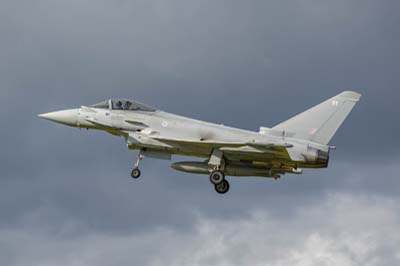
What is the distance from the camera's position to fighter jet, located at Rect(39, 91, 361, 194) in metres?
44.0

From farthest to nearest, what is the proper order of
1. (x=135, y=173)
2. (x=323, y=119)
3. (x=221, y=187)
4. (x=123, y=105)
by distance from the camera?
(x=123, y=105) < (x=323, y=119) < (x=221, y=187) < (x=135, y=173)

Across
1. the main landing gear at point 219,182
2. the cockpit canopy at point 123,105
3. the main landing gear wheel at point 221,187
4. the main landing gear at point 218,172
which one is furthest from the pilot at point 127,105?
the main landing gear wheel at point 221,187

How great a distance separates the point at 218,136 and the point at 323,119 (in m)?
5.20

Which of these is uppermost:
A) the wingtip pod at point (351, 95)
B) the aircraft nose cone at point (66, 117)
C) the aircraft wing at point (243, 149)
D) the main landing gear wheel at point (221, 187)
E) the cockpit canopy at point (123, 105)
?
the wingtip pod at point (351, 95)

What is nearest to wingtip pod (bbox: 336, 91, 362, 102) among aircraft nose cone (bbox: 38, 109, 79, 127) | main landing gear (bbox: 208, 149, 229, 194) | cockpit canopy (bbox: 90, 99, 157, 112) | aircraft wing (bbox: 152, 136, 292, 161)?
aircraft wing (bbox: 152, 136, 292, 161)

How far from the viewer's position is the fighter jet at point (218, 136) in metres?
44.0

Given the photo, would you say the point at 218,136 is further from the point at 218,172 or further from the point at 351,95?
the point at 351,95

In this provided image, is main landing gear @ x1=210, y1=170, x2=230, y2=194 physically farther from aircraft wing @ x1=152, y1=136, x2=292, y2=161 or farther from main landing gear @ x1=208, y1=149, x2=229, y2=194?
aircraft wing @ x1=152, y1=136, x2=292, y2=161

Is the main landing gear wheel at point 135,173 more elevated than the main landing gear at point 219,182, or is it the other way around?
the main landing gear at point 219,182

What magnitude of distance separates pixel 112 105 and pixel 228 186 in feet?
22.4

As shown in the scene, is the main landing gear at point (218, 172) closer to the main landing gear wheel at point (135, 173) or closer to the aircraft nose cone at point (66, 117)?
the main landing gear wheel at point (135, 173)

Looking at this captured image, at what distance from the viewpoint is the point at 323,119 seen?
45.2 meters

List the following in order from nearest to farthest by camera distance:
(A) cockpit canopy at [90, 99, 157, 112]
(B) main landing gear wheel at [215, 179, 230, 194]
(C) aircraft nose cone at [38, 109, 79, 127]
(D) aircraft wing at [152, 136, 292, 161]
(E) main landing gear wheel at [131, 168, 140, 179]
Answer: (D) aircraft wing at [152, 136, 292, 161]
(E) main landing gear wheel at [131, 168, 140, 179]
(B) main landing gear wheel at [215, 179, 230, 194]
(C) aircraft nose cone at [38, 109, 79, 127]
(A) cockpit canopy at [90, 99, 157, 112]

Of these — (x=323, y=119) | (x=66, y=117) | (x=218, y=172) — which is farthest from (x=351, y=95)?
(x=66, y=117)
